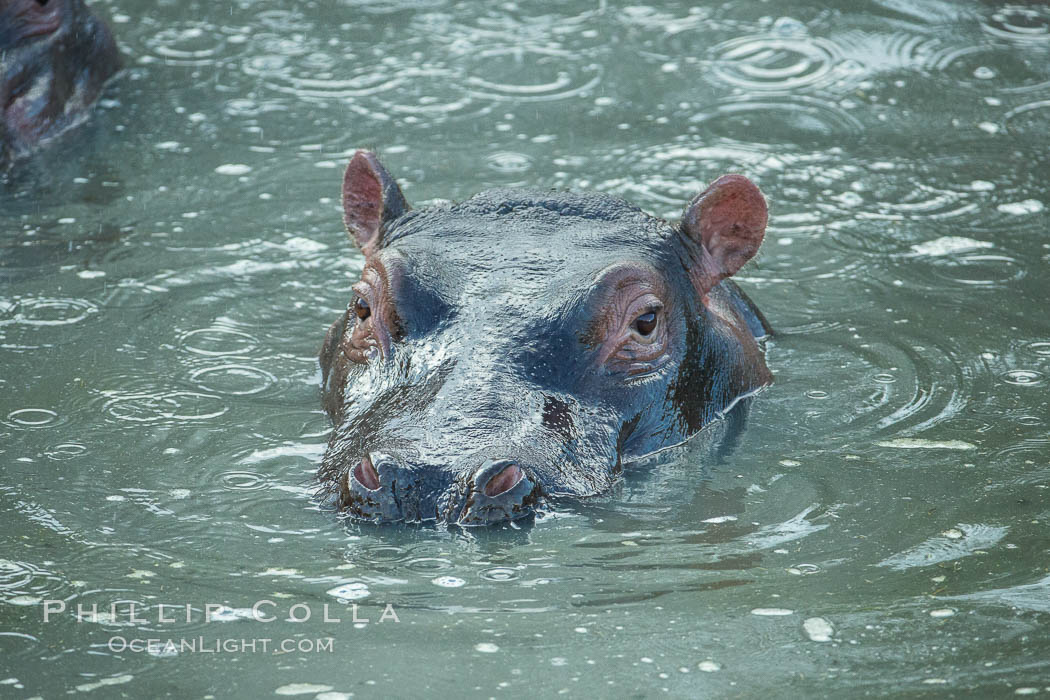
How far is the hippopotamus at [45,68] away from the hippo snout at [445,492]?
21.8ft

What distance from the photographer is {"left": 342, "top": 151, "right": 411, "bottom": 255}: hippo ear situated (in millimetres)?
7488

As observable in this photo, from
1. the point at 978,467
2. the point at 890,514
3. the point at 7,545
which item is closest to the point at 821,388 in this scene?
the point at 978,467

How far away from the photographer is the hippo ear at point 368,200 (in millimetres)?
7488

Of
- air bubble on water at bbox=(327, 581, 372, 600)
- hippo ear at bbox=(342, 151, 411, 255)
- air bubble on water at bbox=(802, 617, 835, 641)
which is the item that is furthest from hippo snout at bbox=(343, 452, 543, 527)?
hippo ear at bbox=(342, 151, 411, 255)

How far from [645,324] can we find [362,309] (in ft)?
4.28

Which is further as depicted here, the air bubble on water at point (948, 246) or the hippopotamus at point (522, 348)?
the air bubble on water at point (948, 246)

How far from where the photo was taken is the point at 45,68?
38.1ft

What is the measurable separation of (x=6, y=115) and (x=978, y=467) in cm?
794

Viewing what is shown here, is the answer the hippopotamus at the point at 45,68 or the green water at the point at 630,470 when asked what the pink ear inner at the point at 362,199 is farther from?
the hippopotamus at the point at 45,68

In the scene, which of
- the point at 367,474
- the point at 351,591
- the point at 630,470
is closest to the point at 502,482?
the point at 367,474

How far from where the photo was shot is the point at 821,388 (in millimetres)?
7621

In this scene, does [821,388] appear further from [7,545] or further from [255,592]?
[7,545]

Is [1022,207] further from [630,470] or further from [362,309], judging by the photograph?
[362,309]

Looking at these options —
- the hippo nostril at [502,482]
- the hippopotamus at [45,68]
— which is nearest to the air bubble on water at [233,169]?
the hippopotamus at [45,68]
